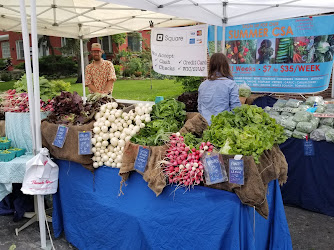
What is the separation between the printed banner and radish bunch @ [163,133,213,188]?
3.93 m

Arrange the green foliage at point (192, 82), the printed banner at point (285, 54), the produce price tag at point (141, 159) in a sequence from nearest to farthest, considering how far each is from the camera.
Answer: the produce price tag at point (141, 159) → the printed banner at point (285, 54) → the green foliage at point (192, 82)

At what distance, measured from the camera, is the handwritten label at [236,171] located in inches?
89.4

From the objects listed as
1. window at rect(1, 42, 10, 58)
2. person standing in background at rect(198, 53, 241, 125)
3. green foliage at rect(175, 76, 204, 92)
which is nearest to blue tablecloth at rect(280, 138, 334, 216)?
person standing in background at rect(198, 53, 241, 125)

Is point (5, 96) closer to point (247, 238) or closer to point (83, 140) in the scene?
point (83, 140)

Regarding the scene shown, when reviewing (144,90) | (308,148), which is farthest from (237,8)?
(144,90)

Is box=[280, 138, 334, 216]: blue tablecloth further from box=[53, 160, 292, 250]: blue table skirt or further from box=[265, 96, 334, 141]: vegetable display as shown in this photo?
box=[53, 160, 292, 250]: blue table skirt

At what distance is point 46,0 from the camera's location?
4.86 meters

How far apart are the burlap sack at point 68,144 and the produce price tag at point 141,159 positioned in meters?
0.66

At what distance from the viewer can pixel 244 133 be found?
2.50 metres

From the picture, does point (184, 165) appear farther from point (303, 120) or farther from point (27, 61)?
point (303, 120)

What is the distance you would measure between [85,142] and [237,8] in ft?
9.99

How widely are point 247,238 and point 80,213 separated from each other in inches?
66.5

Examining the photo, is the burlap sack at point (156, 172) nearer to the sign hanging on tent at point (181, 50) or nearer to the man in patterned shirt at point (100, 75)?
the sign hanging on tent at point (181, 50)

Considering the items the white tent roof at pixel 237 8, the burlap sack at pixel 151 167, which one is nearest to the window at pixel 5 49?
the white tent roof at pixel 237 8
